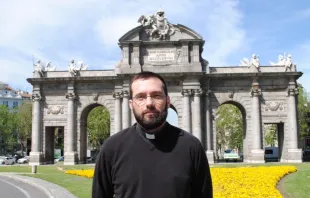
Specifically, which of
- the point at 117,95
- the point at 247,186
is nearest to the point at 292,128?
the point at 117,95

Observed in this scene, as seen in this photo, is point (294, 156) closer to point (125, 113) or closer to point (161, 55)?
point (161, 55)

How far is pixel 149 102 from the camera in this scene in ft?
11.7

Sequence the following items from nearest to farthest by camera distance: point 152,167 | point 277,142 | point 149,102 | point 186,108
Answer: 1. point 152,167
2. point 149,102
3. point 186,108
4. point 277,142

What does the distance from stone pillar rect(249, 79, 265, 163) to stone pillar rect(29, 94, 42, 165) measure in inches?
889

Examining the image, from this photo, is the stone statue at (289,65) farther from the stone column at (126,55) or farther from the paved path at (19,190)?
the paved path at (19,190)

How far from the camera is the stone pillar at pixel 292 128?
37500 millimetres

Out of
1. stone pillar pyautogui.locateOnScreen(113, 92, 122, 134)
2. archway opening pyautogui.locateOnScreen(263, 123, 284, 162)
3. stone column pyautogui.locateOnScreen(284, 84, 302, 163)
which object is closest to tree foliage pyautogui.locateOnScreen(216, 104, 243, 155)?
archway opening pyautogui.locateOnScreen(263, 123, 284, 162)

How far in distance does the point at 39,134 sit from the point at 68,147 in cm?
366

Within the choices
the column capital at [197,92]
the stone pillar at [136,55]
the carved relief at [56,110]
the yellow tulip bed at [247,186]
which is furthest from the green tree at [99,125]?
the yellow tulip bed at [247,186]

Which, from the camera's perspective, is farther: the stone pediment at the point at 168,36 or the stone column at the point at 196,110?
the stone pediment at the point at 168,36

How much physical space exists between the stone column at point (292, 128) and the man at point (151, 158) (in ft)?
121

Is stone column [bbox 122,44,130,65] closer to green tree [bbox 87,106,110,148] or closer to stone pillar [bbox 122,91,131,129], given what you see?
stone pillar [bbox 122,91,131,129]

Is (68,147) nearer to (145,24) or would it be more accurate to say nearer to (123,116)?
(123,116)

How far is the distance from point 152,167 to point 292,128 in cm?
3766
